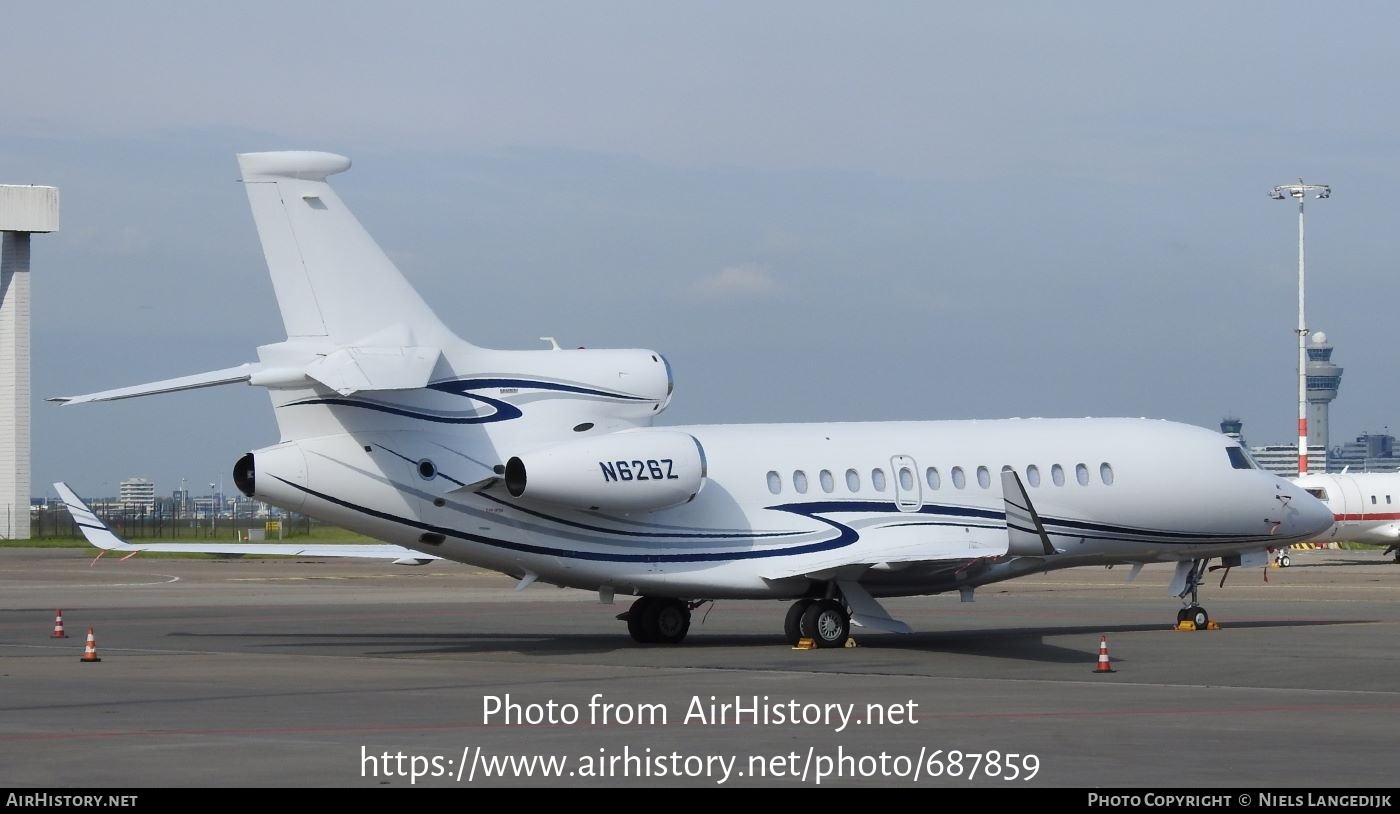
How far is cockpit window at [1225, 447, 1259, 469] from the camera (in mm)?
31359

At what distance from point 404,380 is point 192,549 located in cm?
929

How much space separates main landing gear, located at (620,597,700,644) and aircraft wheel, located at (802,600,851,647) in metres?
2.08

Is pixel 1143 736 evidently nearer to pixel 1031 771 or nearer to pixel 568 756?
pixel 1031 771

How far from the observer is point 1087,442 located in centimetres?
3006

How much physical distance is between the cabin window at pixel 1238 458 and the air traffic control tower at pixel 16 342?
255ft

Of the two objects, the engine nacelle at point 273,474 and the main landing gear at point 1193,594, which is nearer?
the engine nacelle at point 273,474

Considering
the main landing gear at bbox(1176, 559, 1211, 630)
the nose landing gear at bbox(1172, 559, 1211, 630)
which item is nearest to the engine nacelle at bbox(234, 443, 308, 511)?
the nose landing gear at bbox(1172, 559, 1211, 630)

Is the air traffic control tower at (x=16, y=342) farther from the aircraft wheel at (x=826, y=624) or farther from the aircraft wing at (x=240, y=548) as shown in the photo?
the aircraft wheel at (x=826, y=624)

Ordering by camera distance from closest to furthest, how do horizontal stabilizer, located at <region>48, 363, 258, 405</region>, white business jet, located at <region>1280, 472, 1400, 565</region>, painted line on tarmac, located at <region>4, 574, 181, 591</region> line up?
horizontal stabilizer, located at <region>48, 363, 258, 405</region> → painted line on tarmac, located at <region>4, 574, 181, 591</region> → white business jet, located at <region>1280, 472, 1400, 565</region>

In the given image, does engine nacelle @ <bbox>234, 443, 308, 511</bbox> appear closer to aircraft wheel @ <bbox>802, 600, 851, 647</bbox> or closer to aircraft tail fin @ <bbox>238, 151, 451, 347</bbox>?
aircraft tail fin @ <bbox>238, 151, 451, 347</bbox>

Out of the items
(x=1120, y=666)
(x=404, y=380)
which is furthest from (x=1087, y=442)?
(x=404, y=380)

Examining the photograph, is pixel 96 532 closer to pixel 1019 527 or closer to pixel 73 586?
pixel 1019 527

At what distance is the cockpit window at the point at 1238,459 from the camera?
103 feet

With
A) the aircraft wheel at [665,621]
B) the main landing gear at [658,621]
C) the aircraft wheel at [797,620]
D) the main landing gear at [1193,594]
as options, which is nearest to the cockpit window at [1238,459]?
the main landing gear at [1193,594]
